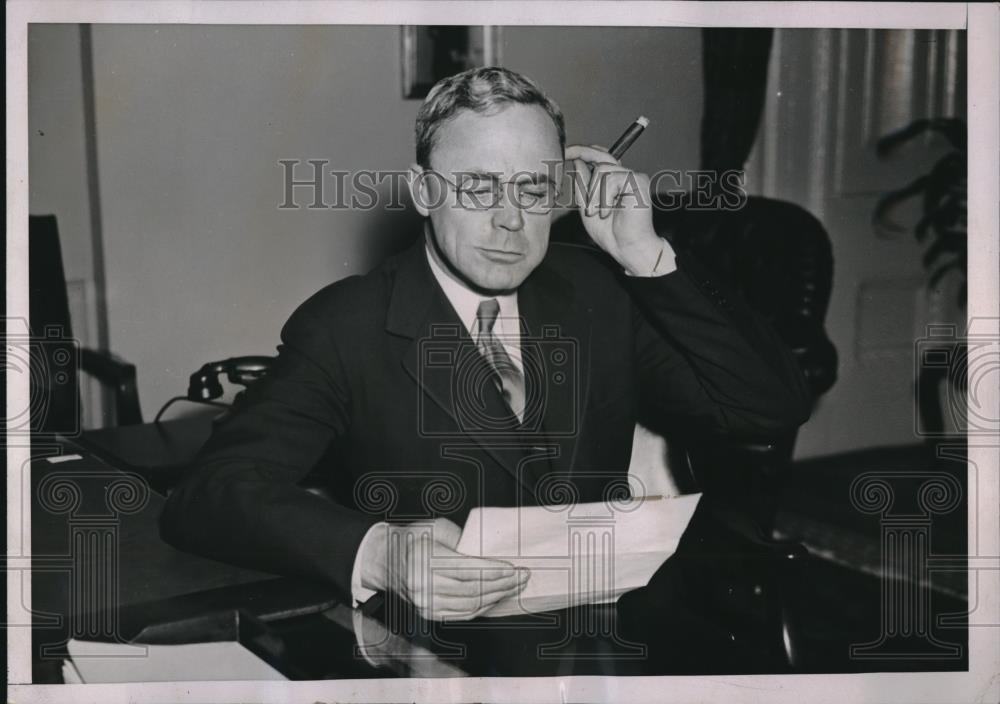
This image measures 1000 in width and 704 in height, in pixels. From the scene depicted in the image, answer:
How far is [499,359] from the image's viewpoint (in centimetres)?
166

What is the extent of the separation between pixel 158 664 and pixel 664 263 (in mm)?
1149

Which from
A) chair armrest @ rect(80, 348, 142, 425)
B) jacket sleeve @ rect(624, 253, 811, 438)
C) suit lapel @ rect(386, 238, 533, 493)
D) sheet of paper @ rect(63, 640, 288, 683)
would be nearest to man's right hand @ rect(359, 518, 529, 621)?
suit lapel @ rect(386, 238, 533, 493)

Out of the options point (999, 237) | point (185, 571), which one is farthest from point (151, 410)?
point (999, 237)

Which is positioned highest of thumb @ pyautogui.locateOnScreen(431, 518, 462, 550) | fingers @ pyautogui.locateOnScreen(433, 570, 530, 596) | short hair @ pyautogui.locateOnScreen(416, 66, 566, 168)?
short hair @ pyautogui.locateOnScreen(416, 66, 566, 168)

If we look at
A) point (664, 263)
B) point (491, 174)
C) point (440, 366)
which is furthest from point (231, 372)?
point (664, 263)

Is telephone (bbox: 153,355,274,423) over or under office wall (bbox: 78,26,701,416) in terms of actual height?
under

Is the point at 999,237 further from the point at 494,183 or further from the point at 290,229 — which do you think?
the point at 290,229

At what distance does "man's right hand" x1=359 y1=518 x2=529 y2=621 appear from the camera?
1.62m

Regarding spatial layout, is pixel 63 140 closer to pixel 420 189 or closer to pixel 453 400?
pixel 420 189

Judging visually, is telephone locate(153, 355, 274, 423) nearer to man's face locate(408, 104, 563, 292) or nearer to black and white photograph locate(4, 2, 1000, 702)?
black and white photograph locate(4, 2, 1000, 702)

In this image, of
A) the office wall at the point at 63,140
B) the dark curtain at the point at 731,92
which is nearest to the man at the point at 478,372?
the dark curtain at the point at 731,92

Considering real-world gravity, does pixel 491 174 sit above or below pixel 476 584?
above

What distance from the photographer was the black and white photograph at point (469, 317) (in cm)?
163

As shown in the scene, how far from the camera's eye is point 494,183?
1.61 meters
